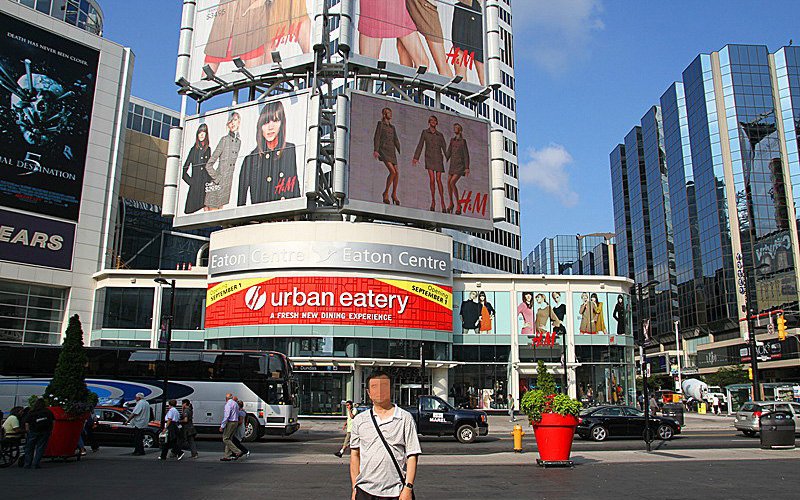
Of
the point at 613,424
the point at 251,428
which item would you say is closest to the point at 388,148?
the point at 251,428

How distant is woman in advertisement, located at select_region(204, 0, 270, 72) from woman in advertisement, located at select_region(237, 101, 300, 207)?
5.01 meters

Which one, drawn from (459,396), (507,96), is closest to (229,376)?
(459,396)

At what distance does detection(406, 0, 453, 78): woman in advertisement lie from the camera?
52.0 meters

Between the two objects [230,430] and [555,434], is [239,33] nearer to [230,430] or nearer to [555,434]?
[230,430]

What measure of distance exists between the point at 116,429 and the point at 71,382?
7.16m

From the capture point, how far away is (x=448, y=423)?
28.5 metres

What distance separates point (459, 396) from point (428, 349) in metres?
5.90

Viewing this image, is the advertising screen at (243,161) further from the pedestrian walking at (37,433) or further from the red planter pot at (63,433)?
the pedestrian walking at (37,433)

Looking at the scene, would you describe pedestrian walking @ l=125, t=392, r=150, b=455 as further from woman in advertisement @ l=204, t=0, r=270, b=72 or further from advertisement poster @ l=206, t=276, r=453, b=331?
woman in advertisement @ l=204, t=0, r=270, b=72

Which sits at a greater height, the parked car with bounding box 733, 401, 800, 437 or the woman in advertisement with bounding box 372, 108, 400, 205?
the woman in advertisement with bounding box 372, 108, 400, 205

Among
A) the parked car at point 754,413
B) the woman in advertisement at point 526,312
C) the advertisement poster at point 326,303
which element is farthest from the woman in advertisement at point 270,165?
the parked car at point 754,413

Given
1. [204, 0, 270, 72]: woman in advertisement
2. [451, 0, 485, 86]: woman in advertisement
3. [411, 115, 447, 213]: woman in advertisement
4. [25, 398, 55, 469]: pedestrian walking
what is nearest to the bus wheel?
[25, 398, 55, 469]: pedestrian walking

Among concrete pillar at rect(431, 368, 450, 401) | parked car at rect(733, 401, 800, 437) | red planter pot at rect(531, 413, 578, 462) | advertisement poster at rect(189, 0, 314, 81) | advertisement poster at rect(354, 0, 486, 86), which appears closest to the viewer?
red planter pot at rect(531, 413, 578, 462)

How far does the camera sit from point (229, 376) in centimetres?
3111
